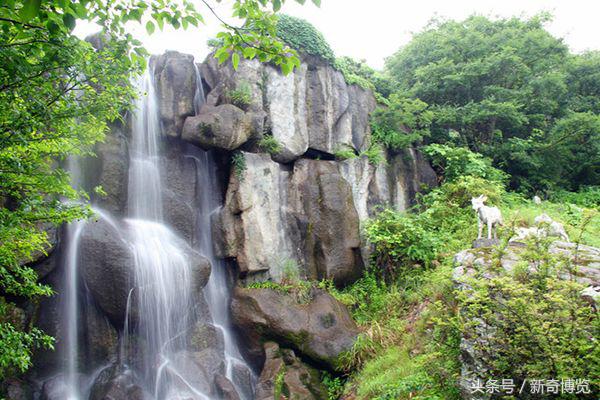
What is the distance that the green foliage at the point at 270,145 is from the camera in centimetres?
1100

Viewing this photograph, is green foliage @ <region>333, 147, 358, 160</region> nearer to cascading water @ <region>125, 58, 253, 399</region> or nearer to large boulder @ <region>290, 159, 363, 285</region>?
large boulder @ <region>290, 159, 363, 285</region>

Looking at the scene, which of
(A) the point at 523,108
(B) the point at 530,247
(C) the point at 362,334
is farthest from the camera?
(A) the point at 523,108

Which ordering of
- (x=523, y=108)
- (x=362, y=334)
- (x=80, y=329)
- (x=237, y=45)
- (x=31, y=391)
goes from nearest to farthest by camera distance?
(x=237, y=45), (x=31, y=391), (x=80, y=329), (x=362, y=334), (x=523, y=108)

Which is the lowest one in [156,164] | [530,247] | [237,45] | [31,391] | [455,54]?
[31,391]

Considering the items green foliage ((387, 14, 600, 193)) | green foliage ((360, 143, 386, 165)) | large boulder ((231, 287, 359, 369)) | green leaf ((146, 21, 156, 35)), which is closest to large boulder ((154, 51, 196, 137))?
large boulder ((231, 287, 359, 369))

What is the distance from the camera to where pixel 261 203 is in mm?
10562

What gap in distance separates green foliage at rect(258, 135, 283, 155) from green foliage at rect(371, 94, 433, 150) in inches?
155

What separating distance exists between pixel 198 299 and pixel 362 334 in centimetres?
382

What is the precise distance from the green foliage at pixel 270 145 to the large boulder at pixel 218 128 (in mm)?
649

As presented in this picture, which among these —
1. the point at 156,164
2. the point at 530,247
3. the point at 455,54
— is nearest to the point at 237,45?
the point at 530,247

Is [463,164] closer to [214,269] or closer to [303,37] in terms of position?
[303,37]

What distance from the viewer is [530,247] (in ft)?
16.5

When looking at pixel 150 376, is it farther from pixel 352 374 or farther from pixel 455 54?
pixel 455 54

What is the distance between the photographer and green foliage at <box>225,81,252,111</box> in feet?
35.4
